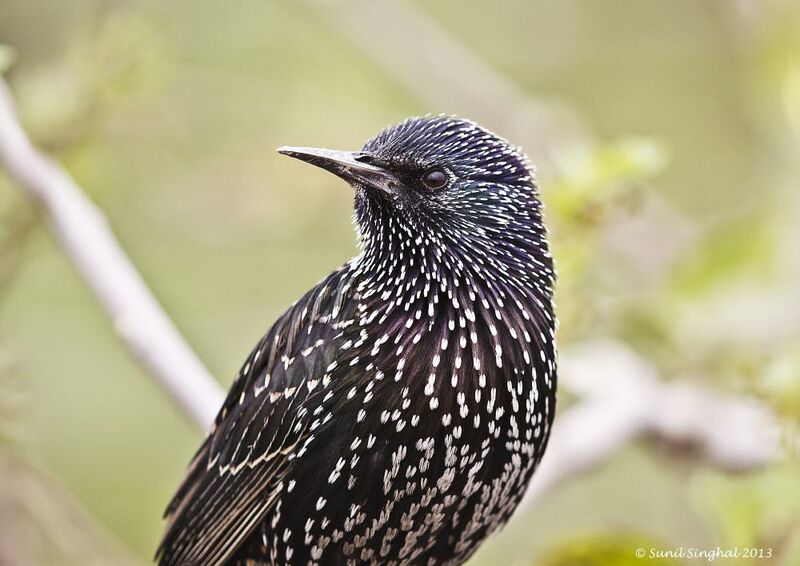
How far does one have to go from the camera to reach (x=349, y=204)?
22.8 ft

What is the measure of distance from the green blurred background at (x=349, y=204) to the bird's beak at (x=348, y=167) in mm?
992

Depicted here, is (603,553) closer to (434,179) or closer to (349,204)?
(434,179)

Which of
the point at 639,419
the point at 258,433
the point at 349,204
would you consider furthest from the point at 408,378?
the point at 349,204

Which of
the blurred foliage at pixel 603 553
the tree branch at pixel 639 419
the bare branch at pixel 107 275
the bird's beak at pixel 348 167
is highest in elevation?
the bare branch at pixel 107 275

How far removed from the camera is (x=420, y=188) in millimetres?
3289

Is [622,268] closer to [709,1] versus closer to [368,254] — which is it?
[709,1]

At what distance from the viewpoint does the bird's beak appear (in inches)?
124

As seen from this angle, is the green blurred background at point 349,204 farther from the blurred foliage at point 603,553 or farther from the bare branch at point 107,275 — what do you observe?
the bare branch at point 107,275

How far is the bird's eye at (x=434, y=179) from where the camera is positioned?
3271mm

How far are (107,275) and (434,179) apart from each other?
48.5 inches

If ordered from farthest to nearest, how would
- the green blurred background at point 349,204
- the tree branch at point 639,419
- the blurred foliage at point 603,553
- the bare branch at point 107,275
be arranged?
1. the tree branch at point 639,419
2. the green blurred background at point 349,204
3. the bare branch at point 107,275
4. the blurred foliage at point 603,553

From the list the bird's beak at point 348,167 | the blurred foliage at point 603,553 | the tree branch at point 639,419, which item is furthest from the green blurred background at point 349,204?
the bird's beak at point 348,167

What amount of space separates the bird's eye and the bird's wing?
1.28ft

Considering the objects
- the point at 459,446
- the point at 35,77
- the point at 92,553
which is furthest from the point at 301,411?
the point at 35,77
